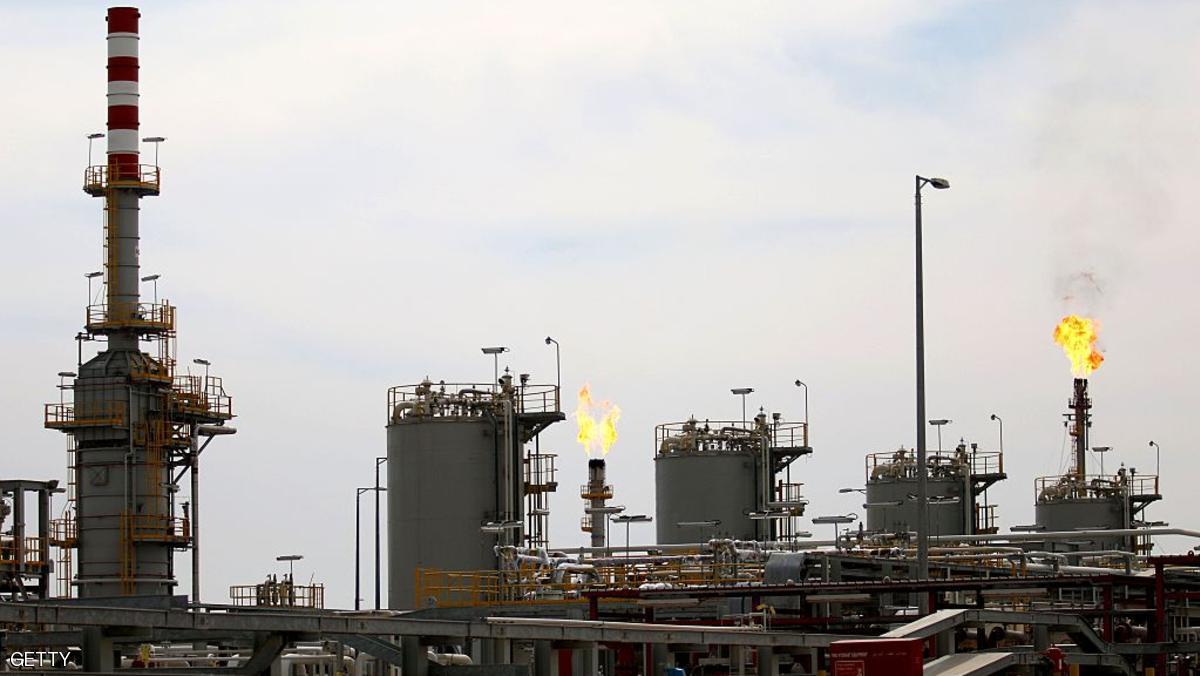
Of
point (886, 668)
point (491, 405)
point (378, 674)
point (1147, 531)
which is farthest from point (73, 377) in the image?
point (886, 668)

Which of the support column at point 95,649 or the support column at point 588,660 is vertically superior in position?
the support column at point 95,649

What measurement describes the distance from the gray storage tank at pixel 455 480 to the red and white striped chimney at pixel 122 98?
12.8 metres

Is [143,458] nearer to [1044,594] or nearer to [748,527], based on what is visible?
[748,527]

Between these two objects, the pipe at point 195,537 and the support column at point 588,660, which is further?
the pipe at point 195,537

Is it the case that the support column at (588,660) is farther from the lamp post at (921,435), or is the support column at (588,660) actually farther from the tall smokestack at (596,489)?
the tall smokestack at (596,489)

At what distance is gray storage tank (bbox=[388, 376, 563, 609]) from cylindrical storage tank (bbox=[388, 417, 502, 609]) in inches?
1.2

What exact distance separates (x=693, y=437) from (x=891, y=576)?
88.5 feet

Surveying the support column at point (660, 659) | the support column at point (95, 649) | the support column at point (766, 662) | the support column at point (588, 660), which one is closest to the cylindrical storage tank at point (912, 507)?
the support column at point (766, 662)

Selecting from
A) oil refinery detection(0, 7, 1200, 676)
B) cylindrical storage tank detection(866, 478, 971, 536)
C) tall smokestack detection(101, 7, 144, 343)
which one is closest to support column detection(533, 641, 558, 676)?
oil refinery detection(0, 7, 1200, 676)

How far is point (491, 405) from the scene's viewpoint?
6444 cm

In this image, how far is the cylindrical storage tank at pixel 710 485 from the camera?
79.4m

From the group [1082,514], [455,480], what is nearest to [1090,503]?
[1082,514]

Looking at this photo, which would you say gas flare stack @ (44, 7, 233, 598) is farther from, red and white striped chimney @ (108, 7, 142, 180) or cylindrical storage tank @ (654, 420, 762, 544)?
cylindrical storage tank @ (654, 420, 762, 544)

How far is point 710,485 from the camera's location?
80375mm
